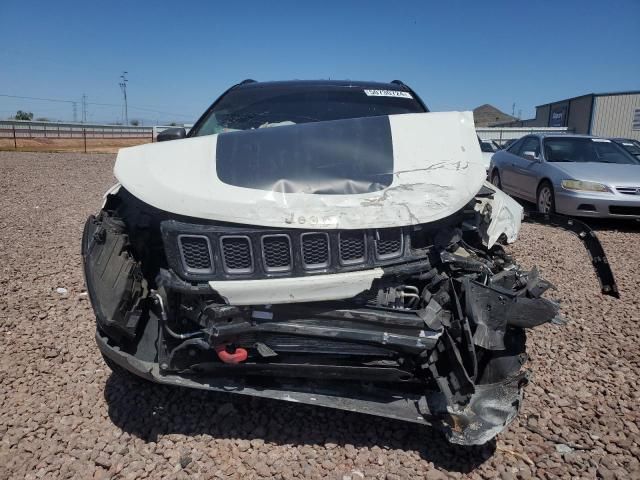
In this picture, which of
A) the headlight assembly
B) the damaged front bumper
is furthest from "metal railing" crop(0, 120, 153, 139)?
the damaged front bumper

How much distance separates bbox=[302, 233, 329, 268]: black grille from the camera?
7.59 feet

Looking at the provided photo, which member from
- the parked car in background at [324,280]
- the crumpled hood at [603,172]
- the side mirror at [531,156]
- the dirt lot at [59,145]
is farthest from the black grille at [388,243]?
the dirt lot at [59,145]

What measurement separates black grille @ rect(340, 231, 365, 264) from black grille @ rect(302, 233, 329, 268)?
75 mm

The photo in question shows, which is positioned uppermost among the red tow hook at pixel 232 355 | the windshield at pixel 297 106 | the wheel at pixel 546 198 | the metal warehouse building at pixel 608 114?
the metal warehouse building at pixel 608 114

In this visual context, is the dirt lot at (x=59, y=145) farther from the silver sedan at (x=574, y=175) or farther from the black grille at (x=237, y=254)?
the black grille at (x=237, y=254)

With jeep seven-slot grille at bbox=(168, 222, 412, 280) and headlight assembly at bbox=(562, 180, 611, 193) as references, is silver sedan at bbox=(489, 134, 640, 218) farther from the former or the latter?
jeep seven-slot grille at bbox=(168, 222, 412, 280)

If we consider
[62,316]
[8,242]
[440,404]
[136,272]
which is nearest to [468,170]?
[440,404]

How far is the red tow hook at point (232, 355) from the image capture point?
241 centimetres

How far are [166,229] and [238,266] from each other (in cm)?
38

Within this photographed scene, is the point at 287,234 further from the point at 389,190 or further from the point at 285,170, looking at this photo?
the point at 389,190

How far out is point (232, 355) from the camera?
2.41 m

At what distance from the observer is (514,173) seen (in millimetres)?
9820

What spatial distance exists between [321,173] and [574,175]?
6936 millimetres

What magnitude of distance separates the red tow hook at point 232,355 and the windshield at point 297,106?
2047mm
